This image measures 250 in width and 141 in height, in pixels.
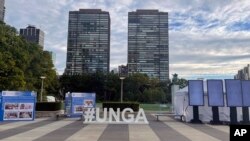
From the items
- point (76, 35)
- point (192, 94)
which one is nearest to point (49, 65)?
point (192, 94)

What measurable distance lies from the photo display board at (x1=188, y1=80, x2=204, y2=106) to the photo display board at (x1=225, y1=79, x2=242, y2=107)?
1782 mm

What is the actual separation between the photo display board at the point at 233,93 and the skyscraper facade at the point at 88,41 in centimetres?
8637

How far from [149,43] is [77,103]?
3783 inches

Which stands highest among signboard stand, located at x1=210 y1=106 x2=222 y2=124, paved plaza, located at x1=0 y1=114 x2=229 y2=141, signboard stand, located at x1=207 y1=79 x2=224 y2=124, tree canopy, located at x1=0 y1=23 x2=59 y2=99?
tree canopy, located at x1=0 y1=23 x2=59 y2=99

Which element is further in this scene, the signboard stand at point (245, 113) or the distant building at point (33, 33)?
the distant building at point (33, 33)

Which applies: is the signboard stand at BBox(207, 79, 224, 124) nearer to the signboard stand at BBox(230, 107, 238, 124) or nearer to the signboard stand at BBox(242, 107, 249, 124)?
the signboard stand at BBox(230, 107, 238, 124)

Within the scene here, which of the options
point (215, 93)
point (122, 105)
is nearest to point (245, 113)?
point (215, 93)

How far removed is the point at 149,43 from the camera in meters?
120

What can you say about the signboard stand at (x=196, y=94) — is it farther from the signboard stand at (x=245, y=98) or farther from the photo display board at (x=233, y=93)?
the signboard stand at (x=245, y=98)

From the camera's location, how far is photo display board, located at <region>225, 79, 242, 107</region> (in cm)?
1977

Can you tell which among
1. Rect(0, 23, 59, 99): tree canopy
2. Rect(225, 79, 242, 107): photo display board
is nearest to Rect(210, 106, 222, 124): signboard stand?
Rect(225, 79, 242, 107): photo display board

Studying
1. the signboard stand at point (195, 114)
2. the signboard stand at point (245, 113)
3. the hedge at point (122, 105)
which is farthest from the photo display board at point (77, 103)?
the signboard stand at point (245, 113)

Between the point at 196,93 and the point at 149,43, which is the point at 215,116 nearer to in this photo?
the point at 196,93

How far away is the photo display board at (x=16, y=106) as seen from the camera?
20.4m
